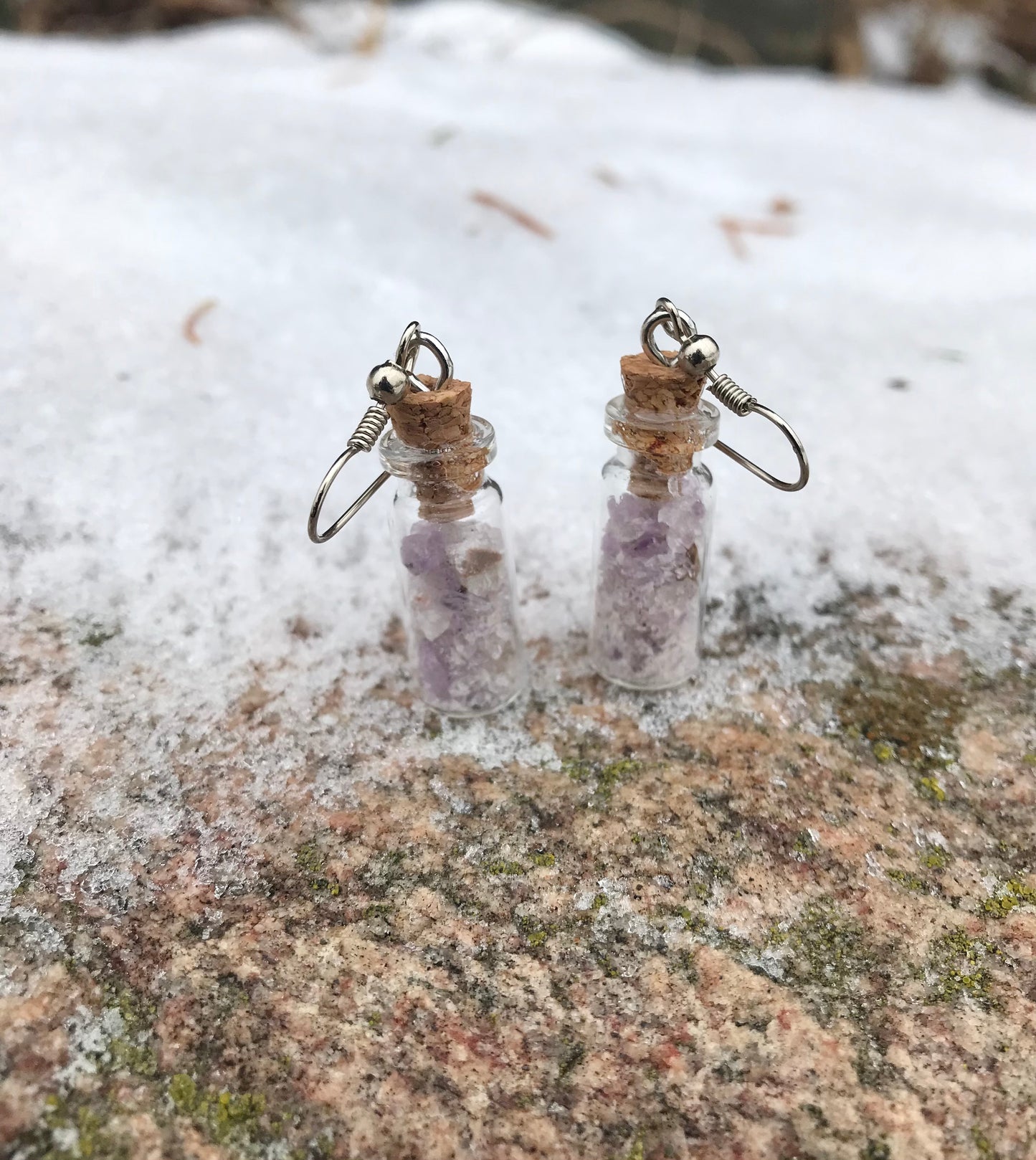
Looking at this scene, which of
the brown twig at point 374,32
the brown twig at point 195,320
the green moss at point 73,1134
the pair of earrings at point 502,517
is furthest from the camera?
the brown twig at point 374,32

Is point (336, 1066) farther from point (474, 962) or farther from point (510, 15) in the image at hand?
point (510, 15)

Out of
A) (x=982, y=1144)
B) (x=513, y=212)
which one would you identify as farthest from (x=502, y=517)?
(x=513, y=212)

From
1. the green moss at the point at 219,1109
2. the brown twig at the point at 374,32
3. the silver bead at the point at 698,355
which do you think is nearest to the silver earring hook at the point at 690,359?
the silver bead at the point at 698,355

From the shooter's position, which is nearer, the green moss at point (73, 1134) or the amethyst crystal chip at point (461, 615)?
the green moss at point (73, 1134)

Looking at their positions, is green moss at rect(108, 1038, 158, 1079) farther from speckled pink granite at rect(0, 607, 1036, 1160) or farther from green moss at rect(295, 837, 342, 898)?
green moss at rect(295, 837, 342, 898)

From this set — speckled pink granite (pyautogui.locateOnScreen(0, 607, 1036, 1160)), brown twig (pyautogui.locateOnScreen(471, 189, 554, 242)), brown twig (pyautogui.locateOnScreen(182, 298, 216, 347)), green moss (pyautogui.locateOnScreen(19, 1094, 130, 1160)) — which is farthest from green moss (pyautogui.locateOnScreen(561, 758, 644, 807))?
brown twig (pyautogui.locateOnScreen(471, 189, 554, 242))

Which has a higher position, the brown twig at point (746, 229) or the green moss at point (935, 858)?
the brown twig at point (746, 229)

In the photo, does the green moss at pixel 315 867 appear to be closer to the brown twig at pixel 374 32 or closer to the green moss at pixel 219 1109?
the green moss at pixel 219 1109

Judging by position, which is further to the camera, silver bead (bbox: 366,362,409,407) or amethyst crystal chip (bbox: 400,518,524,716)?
amethyst crystal chip (bbox: 400,518,524,716)
